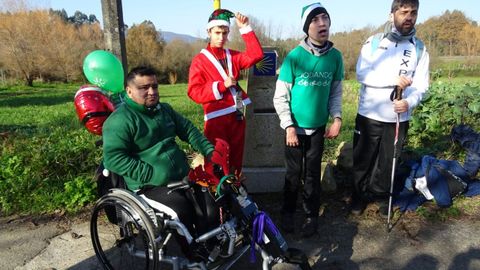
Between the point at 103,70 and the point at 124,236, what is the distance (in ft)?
4.14

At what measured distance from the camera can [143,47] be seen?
113 feet

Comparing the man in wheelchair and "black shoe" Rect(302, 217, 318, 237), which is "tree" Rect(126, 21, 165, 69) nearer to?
"black shoe" Rect(302, 217, 318, 237)

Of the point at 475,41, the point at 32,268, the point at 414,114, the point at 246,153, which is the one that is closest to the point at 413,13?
the point at 246,153

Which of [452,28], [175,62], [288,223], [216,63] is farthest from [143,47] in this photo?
[288,223]

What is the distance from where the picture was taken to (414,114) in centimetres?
535

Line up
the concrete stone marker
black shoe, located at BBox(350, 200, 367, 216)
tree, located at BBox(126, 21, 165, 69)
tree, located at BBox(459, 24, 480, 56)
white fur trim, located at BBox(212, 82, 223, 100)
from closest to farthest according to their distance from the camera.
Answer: white fur trim, located at BBox(212, 82, 223, 100) → black shoe, located at BBox(350, 200, 367, 216) → the concrete stone marker → tree, located at BBox(459, 24, 480, 56) → tree, located at BBox(126, 21, 165, 69)

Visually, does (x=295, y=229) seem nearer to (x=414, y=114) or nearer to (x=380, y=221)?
(x=380, y=221)

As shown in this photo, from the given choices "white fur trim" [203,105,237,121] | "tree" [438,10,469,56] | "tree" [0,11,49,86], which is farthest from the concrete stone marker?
"tree" [438,10,469,56]

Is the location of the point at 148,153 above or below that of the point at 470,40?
below

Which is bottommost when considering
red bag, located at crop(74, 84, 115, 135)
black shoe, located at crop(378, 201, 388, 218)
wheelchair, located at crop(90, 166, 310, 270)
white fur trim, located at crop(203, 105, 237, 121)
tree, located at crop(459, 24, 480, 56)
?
black shoe, located at crop(378, 201, 388, 218)

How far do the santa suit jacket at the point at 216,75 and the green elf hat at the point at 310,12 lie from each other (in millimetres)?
433

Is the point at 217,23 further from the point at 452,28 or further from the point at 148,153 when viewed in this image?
the point at 452,28

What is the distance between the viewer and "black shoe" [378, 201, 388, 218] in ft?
11.5

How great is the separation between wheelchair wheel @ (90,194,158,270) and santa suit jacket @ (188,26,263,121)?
1074mm
